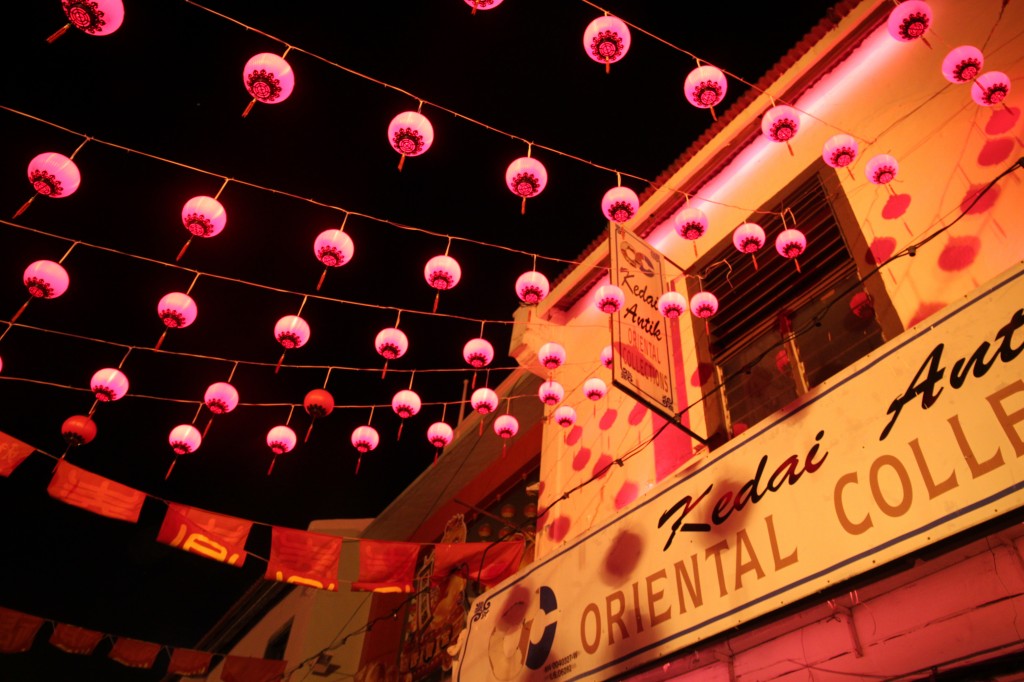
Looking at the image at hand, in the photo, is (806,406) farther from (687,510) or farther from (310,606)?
(310,606)

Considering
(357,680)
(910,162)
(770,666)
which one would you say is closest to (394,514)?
(357,680)

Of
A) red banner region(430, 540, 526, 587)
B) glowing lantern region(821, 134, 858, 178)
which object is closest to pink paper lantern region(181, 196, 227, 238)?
red banner region(430, 540, 526, 587)

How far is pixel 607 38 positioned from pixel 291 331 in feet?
18.3

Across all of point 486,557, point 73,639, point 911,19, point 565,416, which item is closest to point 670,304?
point 565,416

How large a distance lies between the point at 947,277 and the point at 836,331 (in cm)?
115

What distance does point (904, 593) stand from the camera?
430cm

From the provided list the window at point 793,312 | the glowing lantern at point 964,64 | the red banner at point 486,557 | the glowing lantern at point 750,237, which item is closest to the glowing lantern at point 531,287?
the window at point 793,312

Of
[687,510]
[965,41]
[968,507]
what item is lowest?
[968,507]

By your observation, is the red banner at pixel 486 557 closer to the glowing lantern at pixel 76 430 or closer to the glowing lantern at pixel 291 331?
the glowing lantern at pixel 291 331

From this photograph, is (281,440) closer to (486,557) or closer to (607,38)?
(486,557)

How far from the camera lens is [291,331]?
9.02m

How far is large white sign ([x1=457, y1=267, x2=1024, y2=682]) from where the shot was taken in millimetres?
3629

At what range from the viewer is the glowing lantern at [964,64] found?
18.6ft

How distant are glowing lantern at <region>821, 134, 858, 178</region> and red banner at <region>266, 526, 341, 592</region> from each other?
7.78 meters
